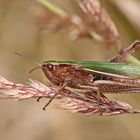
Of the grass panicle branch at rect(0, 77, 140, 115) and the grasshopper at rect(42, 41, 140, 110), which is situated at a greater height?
the grasshopper at rect(42, 41, 140, 110)

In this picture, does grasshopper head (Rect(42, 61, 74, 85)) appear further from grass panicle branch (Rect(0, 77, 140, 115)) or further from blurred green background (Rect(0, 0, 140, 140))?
blurred green background (Rect(0, 0, 140, 140))

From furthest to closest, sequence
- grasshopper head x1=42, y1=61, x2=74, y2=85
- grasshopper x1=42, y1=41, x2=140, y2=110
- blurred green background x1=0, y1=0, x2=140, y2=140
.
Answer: blurred green background x1=0, y1=0, x2=140, y2=140, grasshopper head x1=42, y1=61, x2=74, y2=85, grasshopper x1=42, y1=41, x2=140, y2=110

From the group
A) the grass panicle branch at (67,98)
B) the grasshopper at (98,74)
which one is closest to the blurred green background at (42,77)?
the grasshopper at (98,74)

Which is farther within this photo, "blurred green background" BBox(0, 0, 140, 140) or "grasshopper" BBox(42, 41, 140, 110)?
"blurred green background" BBox(0, 0, 140, 140)

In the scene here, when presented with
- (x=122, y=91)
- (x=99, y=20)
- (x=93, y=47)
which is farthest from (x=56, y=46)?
(x=122, y=91)

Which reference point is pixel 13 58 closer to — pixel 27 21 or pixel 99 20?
pixel 27 21

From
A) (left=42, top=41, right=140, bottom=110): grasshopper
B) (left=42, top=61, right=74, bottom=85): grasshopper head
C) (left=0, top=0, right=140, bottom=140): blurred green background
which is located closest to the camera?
(left=42, top=41, right=140, bottom=110): grasshopper

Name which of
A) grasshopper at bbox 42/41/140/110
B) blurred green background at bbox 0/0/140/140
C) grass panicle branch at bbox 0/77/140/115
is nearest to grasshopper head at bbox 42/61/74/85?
grasshopper at bbox 42/41/140/110

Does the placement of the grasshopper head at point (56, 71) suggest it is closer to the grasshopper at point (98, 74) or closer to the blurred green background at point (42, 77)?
the grasshopper at point (98, 74)
